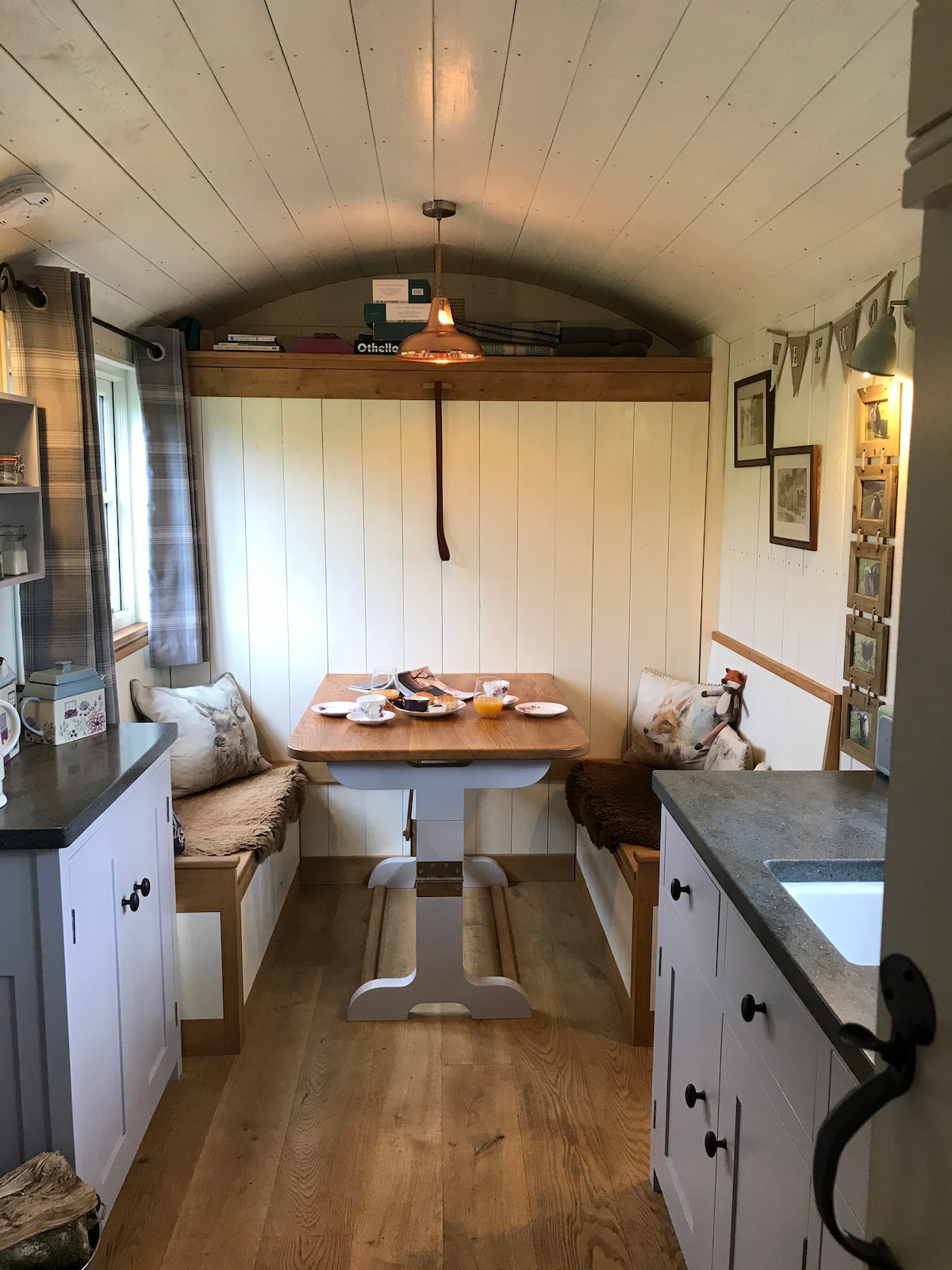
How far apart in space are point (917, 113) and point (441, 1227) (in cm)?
229

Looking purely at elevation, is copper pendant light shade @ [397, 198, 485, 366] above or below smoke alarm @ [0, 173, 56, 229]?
below

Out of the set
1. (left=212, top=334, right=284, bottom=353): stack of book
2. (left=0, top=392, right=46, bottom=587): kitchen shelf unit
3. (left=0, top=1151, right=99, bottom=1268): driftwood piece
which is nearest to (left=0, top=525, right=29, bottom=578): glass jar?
(left=0, top=392, right=46, bottom=587): kitchen shelf unit

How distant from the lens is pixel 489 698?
3.33m

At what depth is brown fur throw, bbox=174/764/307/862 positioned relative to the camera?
3.02m

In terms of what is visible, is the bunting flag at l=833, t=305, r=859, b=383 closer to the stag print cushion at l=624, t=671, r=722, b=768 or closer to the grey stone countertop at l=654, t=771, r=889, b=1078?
the grey stone countertop at l=654, t=771, r=889, b=1078

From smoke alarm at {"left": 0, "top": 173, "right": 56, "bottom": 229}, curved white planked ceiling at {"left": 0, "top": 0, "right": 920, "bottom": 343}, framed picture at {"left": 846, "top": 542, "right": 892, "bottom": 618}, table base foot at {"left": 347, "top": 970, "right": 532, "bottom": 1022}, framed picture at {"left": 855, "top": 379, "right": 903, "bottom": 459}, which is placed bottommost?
table base foot at {"left": 347, "top": 970, "right": 532, "bottom": 1022}

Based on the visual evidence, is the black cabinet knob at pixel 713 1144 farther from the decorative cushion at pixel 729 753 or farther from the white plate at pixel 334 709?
the white plate at pixel 334 709

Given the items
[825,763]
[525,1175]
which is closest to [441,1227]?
[525,1175]

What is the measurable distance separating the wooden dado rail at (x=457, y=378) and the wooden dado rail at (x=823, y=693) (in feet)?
3.86

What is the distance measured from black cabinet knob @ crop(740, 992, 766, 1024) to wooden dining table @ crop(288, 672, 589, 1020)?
136 cm

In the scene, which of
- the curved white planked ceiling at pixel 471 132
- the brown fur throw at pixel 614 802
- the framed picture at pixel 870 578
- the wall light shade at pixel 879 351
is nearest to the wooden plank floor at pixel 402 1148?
the brown fur throw at pixel 614 802

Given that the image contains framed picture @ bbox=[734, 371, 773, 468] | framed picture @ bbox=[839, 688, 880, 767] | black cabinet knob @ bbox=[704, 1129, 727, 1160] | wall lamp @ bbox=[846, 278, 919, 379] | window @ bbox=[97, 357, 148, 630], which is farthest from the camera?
window @ bbox=[97, 357, 148, 630]

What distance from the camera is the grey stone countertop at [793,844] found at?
4.24 ft

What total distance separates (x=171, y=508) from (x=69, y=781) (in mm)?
1753
